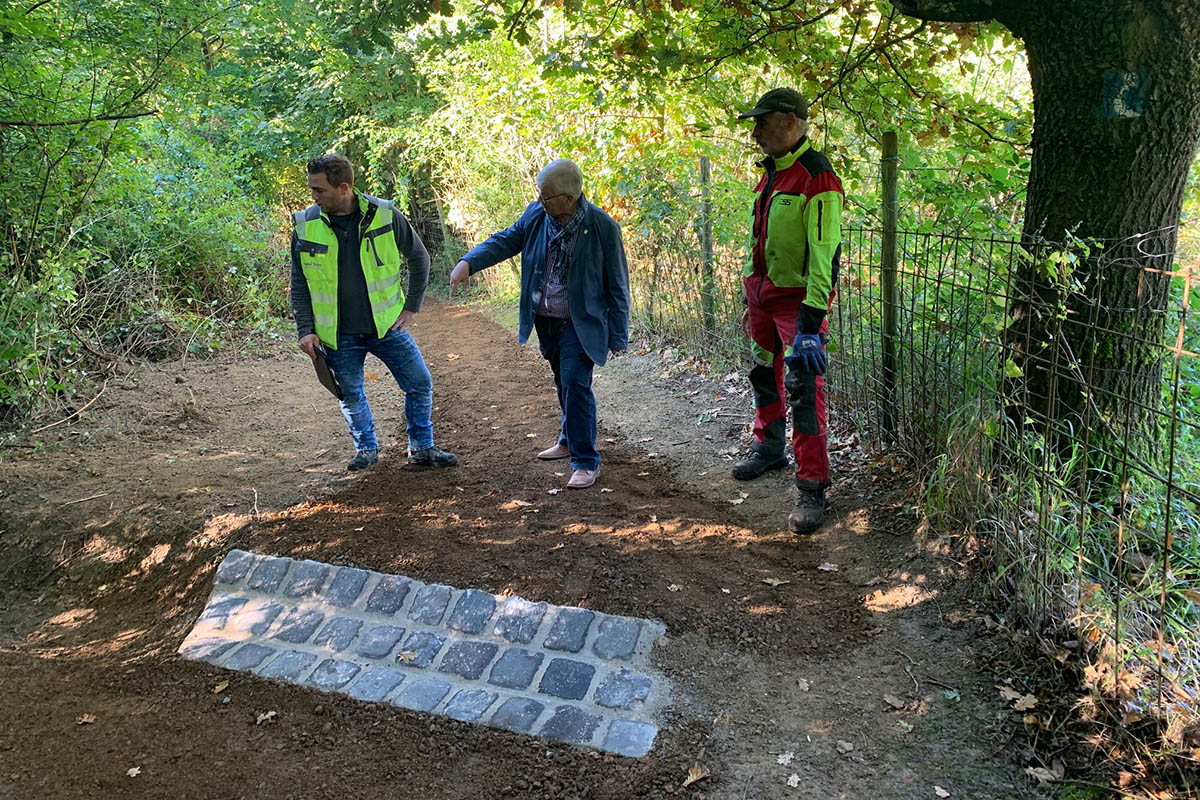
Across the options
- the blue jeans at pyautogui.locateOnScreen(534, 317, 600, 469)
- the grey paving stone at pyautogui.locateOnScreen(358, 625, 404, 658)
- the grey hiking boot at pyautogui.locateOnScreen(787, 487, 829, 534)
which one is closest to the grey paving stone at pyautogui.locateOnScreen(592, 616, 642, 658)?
the grey paving stone at pyautogui.locateOnScreen(358, 625, 404, 658)

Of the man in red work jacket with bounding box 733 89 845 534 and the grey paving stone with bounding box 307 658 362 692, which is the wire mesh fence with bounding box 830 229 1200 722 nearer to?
the man in red work jacket with bounding box 733 89 845 534

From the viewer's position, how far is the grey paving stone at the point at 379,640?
334 cm

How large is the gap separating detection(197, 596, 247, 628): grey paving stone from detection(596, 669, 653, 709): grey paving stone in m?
1.92

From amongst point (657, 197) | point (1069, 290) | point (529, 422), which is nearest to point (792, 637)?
point (1069, 290)

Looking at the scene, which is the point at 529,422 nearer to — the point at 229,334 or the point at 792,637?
the point at 792,637

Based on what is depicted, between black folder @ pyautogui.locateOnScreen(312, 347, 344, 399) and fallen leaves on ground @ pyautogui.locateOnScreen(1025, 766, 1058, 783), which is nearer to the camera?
fallen leaves on ground @ pyautogui.locateOnScreen(1025, 766, 1058, 783)

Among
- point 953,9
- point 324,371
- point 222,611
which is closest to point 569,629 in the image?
point 222,611

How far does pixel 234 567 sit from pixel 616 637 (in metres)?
2.10

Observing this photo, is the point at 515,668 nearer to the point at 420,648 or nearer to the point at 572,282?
the point at 420,648

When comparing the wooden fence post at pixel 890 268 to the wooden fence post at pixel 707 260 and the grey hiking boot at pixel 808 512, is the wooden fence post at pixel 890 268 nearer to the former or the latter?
the grey hiking boot at pixel 808 512

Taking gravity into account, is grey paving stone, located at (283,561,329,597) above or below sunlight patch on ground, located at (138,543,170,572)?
above

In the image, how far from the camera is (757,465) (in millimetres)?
4762

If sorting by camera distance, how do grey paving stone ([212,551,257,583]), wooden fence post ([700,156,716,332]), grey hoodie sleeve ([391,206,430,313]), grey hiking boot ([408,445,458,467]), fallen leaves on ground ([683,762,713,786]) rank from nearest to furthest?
1. fallen leaves on ground ([683,762,713,786])
2. grey paving stone ([212,551,257,583])
3. grey hoodie sleeve ([391,206,430,313])
4. grey hiking boot ([408,445,458,467])
5. wooden fence post ([700,156,716,332])

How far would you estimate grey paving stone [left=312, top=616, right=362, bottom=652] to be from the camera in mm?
3420
